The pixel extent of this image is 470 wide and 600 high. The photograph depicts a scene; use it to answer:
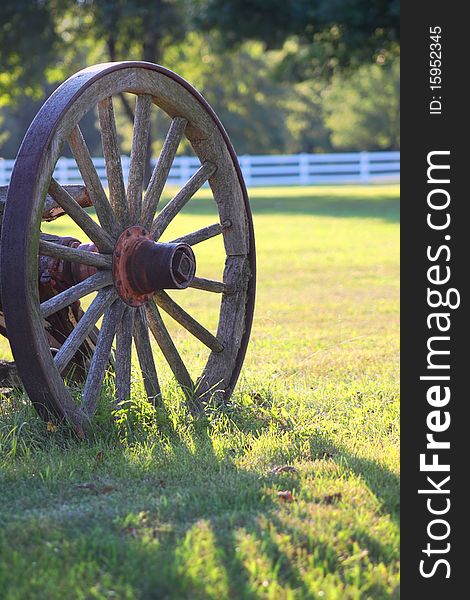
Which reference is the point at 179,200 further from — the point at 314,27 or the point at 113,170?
the point at 314,27

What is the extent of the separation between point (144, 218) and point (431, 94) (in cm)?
151

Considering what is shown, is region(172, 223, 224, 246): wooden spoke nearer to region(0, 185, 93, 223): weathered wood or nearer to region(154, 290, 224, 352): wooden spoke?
region(154, 290, 224, 352): wooden spoke

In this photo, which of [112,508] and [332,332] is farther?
[332,332]

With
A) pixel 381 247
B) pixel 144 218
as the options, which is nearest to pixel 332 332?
pixel 144 218

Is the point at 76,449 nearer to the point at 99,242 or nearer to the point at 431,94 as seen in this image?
the point at 99,242

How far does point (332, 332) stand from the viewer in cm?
860

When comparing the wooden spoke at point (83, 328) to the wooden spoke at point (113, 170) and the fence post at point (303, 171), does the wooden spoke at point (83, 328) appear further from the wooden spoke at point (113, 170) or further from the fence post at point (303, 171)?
the fence post at point (303, 171)

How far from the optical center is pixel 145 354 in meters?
5.11

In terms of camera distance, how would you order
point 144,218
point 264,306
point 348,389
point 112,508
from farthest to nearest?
point 264,306 → point 348,389 → point 144,218 → point 112,508

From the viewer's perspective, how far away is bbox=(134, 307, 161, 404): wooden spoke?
5.05m

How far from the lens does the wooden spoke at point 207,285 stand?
527cm

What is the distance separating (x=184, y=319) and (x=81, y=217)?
3.09ft

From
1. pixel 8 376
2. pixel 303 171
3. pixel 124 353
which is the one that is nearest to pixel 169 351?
pixel 124 353

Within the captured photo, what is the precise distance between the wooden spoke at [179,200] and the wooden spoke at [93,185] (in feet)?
0.97
